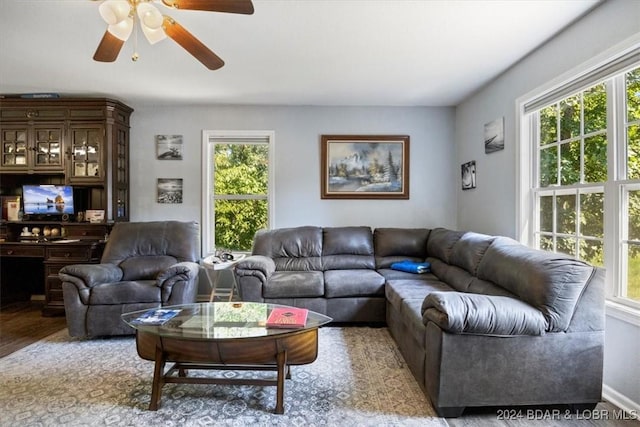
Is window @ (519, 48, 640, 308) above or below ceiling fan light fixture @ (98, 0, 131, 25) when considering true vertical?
below

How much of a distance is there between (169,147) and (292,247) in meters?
2.11

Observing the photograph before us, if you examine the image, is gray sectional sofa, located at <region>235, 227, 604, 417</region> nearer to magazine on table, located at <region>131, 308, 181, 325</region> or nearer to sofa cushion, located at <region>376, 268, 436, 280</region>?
sofa cushion, located at <region>376, 268, 436, 280</region>

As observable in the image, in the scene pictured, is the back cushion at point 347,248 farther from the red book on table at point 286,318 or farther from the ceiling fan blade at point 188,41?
the ceiling fan blade at point 188,41

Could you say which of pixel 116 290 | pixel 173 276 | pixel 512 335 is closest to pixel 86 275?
pixel 116 290

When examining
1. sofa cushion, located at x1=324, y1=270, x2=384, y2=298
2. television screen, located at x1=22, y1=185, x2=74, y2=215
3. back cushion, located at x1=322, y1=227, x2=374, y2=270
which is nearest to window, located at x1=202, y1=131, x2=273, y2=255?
back cushion, located at x1=322, y1=227, x2=374, y2=270

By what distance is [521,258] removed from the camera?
7.47ft

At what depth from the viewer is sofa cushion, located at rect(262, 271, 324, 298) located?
3340mm

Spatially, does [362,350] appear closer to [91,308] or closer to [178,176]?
[91,308]

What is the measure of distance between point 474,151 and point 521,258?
2.06 m

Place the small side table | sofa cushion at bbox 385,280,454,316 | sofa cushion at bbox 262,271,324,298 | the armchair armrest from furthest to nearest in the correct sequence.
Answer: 1. the small side table
2. sofa cushion at bbox 262,271,324,298
3. the armchair armrest
4. sofa cushion at bbox 385,280,454,316

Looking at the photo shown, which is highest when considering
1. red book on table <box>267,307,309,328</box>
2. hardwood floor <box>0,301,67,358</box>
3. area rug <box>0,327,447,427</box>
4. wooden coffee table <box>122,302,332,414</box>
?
red book on table <box>267,307,309,328</box>

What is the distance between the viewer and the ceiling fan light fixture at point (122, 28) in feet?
6.20

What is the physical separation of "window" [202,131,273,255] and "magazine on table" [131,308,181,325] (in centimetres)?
211

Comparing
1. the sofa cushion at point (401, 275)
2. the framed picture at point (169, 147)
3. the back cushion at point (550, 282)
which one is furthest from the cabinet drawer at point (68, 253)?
the back cushion at point (550, 282)
